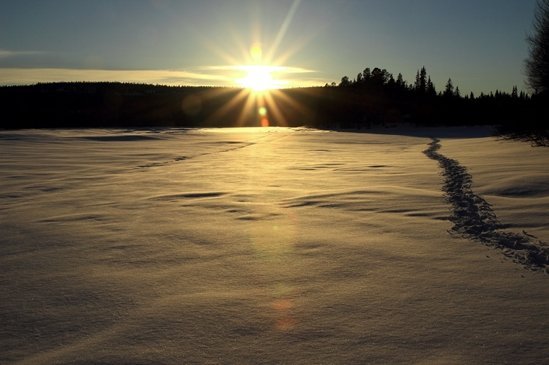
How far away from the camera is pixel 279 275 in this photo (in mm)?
3211

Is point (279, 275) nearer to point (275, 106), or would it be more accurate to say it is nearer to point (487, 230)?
point (487, 230)

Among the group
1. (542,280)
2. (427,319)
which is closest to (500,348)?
(427,319)

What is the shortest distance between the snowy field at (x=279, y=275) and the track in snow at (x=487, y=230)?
0.07ft

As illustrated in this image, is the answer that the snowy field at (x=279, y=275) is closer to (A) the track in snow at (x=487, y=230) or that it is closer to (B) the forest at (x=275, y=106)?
(A) the track in snow at (x=487, y=230)

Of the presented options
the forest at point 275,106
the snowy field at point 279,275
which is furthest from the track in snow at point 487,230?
the forest at point 275,106

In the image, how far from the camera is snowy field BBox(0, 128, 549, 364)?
7.13 ft

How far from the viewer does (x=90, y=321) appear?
8.11ft

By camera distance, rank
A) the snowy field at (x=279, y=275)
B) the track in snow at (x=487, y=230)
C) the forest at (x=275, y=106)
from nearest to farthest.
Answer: the snowy field at (x=279, y=275) < the track in snow at (x=487, y=230) < the forest at (x=275, y=106)

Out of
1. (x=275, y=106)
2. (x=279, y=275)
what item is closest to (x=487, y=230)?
(x=279, y=275)

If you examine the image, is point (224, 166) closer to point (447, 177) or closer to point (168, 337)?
point (447, 177)

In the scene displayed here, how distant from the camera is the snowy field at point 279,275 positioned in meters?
2.17

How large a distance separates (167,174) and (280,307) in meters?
6.95

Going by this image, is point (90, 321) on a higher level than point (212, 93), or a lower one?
lower

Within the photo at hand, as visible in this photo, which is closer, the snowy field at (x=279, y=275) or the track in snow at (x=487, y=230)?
the snowy field at (x=279, y=275)
